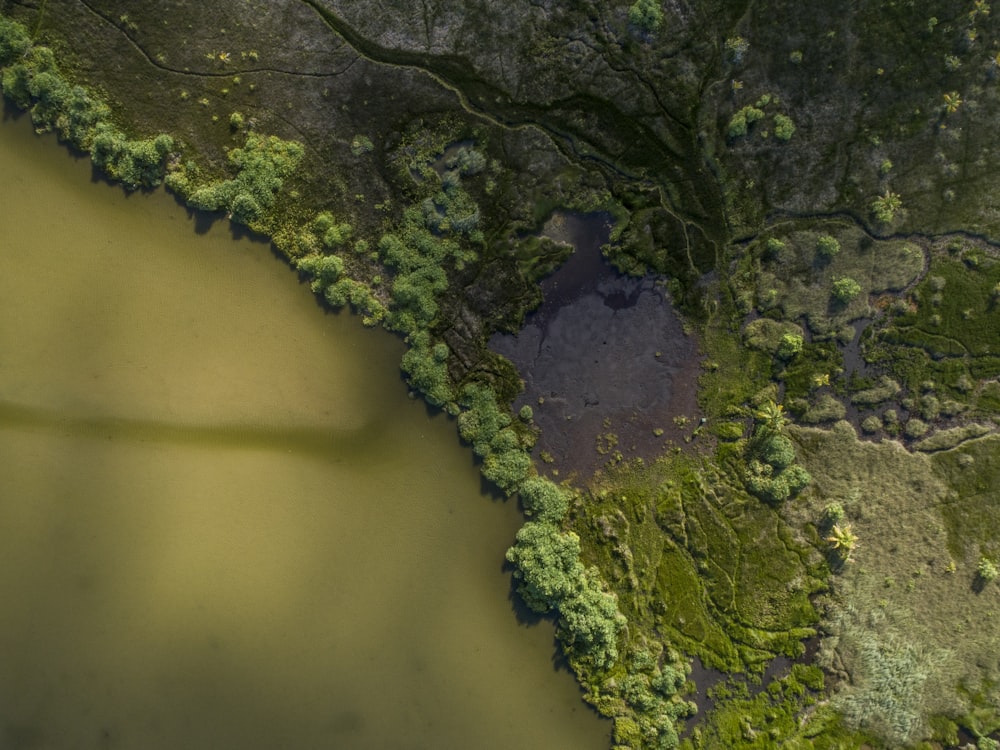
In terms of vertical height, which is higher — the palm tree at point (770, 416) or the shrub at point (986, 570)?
the palm tree at point (770, 416)

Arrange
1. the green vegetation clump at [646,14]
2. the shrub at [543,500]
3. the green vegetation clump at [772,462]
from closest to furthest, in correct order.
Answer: the green vegetation clump at [646,14] < the green vegetation clump at [772,462] < the shrub at [543,500]

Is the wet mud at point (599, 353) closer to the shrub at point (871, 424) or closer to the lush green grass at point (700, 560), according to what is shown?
the lush green grass at point (700, 560)

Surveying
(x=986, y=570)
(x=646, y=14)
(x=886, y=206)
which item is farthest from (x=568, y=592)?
(x=646, y=14)

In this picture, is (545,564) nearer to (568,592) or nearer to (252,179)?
(568,592)

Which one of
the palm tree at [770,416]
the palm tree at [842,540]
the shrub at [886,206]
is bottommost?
the palm tree at [842,540]

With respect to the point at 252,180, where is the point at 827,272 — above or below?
above

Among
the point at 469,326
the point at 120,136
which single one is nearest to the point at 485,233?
the point at 469,326

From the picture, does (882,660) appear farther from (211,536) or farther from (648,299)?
(211,536)

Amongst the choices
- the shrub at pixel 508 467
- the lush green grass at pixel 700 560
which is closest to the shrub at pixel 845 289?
the lush green grass at pixel 700 560
